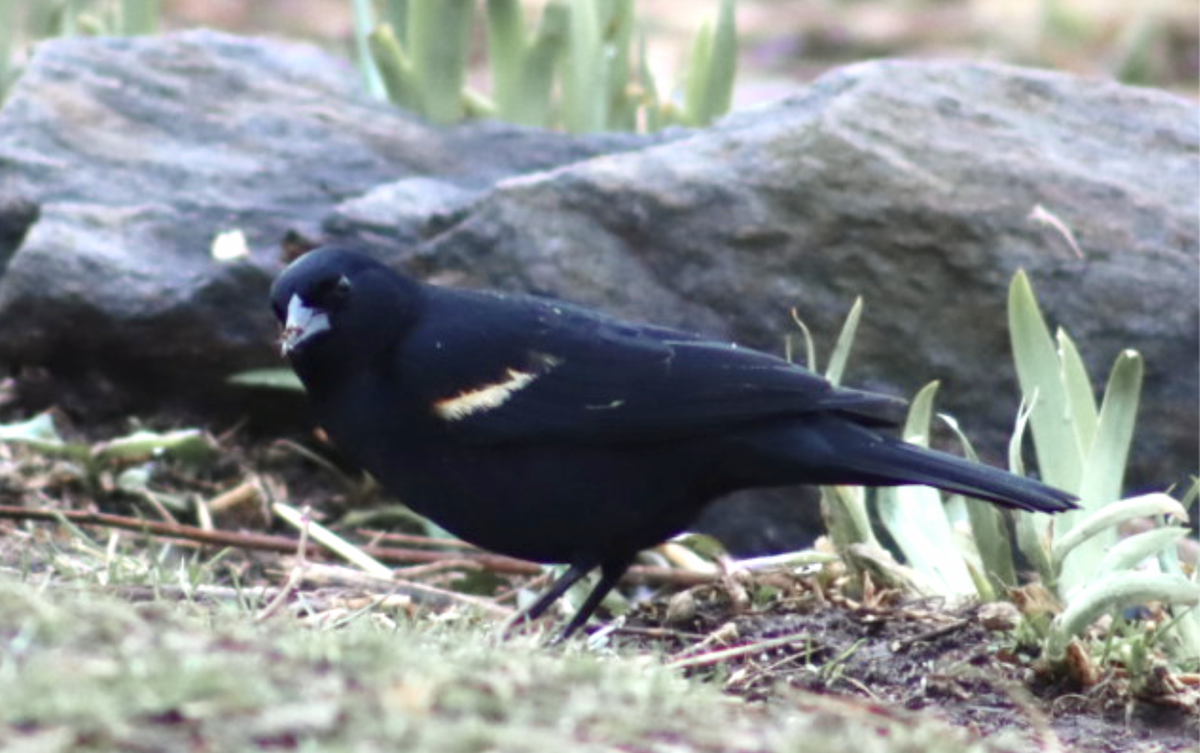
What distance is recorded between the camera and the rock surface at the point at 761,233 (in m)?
4.97

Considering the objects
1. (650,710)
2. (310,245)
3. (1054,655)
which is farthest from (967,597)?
(310,245)

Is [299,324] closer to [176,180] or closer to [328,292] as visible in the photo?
[328,292]

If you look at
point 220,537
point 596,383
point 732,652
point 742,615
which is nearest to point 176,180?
point 220,537

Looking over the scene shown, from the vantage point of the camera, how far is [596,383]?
380 centimetres

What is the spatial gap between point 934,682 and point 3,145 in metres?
3.14

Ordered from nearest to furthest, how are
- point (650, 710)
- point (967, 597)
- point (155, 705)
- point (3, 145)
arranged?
1. point (155, 705)
2. point (650, 710)
3. point (967, 597)
4. point (3, 145)

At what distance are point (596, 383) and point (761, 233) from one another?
51.9 inches

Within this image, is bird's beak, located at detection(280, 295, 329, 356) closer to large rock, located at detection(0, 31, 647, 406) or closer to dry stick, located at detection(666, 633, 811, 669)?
dry stick, located at detection(666, 633, 811, 669)

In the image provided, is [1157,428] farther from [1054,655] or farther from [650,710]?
[650,710]

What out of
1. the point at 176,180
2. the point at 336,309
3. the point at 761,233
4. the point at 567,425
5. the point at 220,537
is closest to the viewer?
the point at 567,425

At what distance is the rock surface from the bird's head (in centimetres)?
111

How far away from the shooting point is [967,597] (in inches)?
154

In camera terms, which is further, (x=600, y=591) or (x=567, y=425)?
(x=600, y=591)

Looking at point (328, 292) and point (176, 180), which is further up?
point (328, 292)
